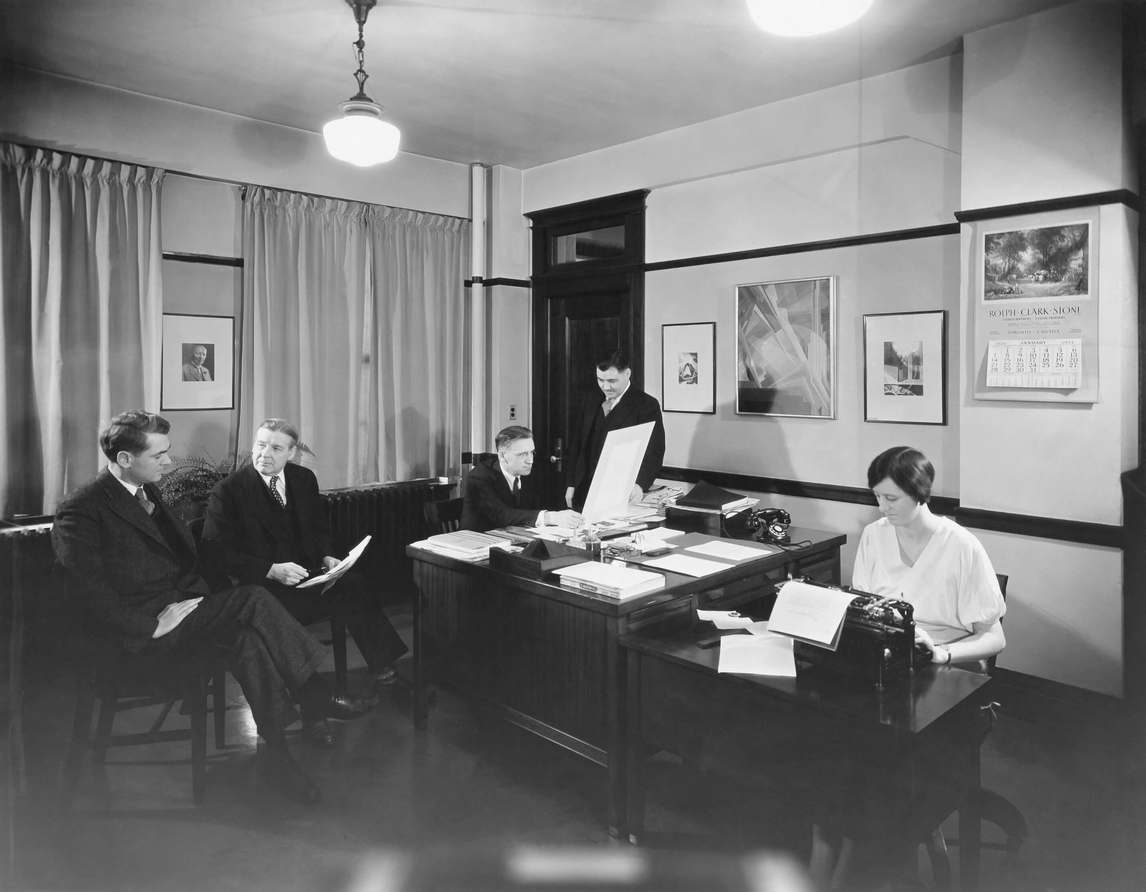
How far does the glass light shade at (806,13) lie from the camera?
232 cm

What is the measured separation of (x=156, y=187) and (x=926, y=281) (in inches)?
147

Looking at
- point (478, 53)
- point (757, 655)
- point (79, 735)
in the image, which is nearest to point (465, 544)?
point (757, 655)

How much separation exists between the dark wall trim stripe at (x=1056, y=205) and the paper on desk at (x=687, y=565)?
1.89 m

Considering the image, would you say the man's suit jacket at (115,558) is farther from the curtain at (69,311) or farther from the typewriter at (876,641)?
the typewriter at (876,641)

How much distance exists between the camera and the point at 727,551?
2.84m

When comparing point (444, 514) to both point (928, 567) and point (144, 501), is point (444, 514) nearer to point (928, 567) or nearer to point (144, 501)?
point (144, 501)

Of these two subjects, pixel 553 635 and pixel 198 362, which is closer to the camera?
pixel 553 635

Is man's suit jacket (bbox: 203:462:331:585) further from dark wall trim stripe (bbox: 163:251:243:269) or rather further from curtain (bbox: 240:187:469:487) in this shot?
dark wall trim stripe (bbox: 163:251:243:269)

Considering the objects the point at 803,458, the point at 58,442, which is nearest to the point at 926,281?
the point at 803,458

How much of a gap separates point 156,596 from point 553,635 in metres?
1.32

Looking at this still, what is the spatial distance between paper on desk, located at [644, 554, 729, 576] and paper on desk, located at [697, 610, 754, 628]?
0.49ft

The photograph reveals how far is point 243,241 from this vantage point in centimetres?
435

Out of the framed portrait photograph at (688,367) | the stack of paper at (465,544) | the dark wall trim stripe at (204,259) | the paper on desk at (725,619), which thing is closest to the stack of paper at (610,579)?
the paper on desk at (725,619)

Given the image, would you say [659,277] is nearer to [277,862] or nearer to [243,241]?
[243,241]
